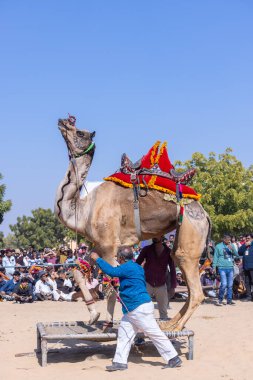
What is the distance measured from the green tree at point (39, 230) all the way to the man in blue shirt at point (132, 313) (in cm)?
5001

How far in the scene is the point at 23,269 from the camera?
1731cm

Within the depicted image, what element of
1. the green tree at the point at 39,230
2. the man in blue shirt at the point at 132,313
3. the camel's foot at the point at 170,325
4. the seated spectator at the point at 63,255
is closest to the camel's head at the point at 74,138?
the man in blue shirt at the point at 132,313

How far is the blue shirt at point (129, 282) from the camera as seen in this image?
717cm

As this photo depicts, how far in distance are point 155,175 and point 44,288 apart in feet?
29.6

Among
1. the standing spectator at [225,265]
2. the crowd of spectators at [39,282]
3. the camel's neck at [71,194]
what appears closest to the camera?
the camel's neck at [71,194]

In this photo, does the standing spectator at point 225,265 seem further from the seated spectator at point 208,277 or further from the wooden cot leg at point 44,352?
the wooden cot leg at point 44,352

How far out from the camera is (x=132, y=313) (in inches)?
283

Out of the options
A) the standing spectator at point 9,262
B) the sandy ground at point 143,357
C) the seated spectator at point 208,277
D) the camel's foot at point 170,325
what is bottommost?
the sandy ground at point 143,357

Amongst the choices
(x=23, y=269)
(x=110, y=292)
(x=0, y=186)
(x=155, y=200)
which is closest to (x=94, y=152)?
(x=155, y=200)

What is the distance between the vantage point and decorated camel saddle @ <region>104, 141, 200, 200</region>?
8.18 meters

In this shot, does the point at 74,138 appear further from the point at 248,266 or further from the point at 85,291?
the point at 248,266

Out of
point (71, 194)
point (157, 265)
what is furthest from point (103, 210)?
point (157, 265)

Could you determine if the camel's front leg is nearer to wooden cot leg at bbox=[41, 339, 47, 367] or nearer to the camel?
the camel

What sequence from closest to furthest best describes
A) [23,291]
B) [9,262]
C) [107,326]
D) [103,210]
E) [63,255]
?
[107,326] → [103,210] → [23,291] → [9,262] → [63,255]
